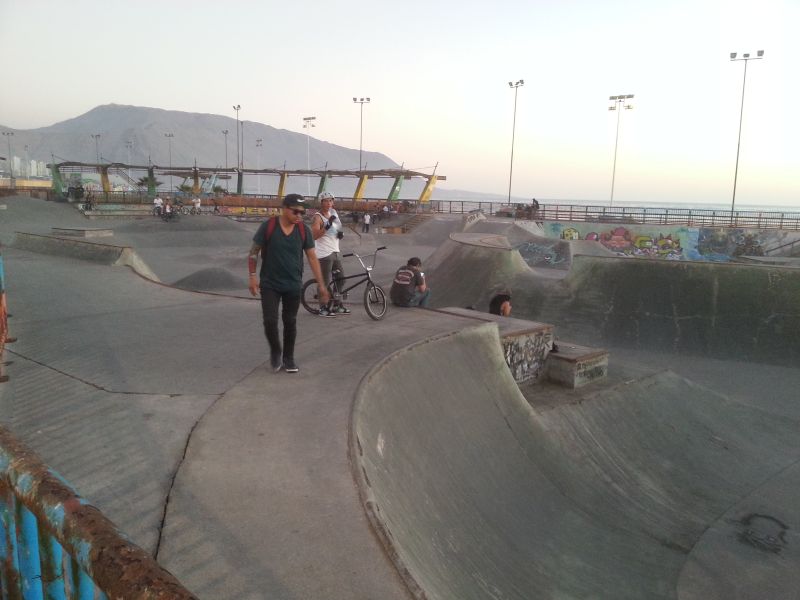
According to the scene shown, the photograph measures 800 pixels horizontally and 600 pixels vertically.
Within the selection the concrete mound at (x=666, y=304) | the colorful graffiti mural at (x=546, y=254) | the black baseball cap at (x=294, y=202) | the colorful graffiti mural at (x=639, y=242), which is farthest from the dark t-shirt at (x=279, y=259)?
the colorful graffiti mural at (x=639, y=242)

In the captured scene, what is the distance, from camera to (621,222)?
128 feet

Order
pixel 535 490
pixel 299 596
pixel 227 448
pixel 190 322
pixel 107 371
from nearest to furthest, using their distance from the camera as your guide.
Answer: pixel 299 596, pixel 227 448, pixel 107 371, pixel 535 490, pixel 190 322

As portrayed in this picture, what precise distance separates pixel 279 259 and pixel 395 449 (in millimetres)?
2059

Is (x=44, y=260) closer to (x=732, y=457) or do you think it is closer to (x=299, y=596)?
(x=299, y=596)

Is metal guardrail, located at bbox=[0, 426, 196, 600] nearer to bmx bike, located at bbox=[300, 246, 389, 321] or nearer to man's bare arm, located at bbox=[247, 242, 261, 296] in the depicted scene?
man's bare arm, located at bbox=[247, 242, 261, 296]

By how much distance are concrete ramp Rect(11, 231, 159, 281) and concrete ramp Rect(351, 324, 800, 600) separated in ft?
29.3

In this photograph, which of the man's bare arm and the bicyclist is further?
the bicyclist

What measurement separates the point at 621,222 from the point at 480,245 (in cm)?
2503

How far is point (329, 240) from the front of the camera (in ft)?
25.3

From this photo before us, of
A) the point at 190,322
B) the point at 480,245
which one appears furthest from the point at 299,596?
the point at 480,245

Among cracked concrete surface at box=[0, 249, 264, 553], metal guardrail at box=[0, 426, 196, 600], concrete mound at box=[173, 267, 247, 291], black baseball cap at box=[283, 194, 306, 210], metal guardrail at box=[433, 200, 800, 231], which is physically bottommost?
concrete mound at box=[173, 267, 247, 291]

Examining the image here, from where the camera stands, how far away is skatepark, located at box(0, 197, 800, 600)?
9.79ft

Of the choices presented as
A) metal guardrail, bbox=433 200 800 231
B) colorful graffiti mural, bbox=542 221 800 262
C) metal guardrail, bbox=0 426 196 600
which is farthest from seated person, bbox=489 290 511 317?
metal guardrail, bbox=433 200 800 231

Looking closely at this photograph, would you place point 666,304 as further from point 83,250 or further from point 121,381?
point 83,250
